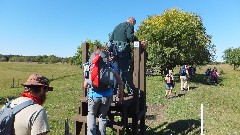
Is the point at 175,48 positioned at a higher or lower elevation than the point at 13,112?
higher

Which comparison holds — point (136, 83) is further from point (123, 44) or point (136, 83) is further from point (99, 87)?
point (99, 87)

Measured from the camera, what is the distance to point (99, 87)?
830 cm

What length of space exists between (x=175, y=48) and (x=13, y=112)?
48.4 meters

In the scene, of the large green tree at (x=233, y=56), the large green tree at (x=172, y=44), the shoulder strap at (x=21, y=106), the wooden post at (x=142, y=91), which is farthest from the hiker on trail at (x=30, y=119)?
the large green tree at (x=233, y=56)

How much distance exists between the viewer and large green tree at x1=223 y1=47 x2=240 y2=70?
120 meters

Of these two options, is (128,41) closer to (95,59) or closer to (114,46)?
(114,46)

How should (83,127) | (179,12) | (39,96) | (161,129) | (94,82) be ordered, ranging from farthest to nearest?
(179,12)
(161,129)
(83,127)
(94,82)
(39,96)

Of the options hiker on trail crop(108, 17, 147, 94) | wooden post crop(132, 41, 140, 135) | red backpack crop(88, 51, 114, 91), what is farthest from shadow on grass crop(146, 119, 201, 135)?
red backpack crop(88, 51, 114, 91)

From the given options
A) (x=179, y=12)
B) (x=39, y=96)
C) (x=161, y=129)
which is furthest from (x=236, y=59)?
(x=39, y=96)

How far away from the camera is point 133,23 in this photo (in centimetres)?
1147

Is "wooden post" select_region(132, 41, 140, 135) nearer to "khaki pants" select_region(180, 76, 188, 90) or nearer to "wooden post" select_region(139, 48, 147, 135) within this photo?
"wooden post" select_region(139, 48, 147, 135)

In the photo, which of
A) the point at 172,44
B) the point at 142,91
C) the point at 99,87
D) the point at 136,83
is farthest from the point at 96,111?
the point at 172,44

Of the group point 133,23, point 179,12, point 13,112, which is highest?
point 179,12

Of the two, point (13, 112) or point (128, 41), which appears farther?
point (128, 41)
